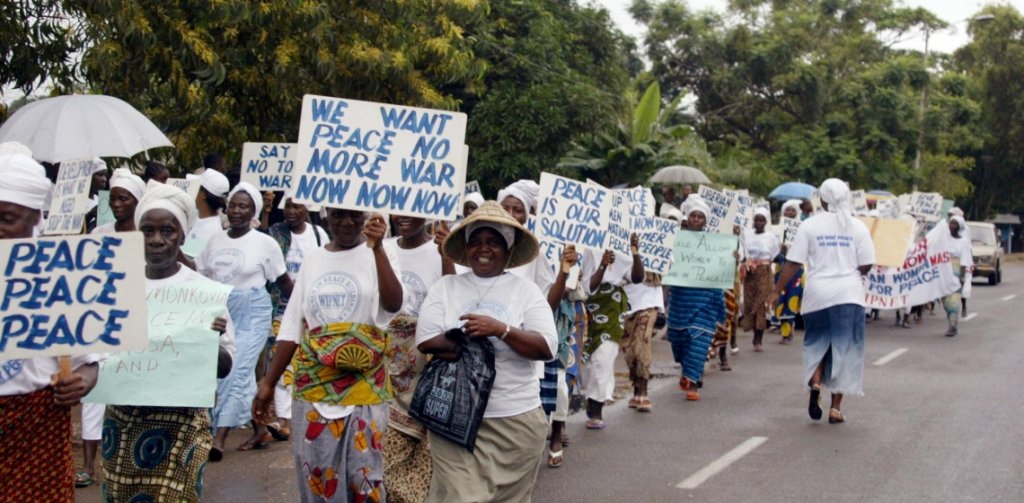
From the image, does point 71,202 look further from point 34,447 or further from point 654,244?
point 654,244

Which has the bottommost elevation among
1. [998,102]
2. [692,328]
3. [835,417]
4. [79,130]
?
[835,417]

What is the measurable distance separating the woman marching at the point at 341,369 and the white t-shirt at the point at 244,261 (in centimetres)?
286

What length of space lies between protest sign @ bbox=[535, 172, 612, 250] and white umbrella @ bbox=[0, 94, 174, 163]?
2.92m

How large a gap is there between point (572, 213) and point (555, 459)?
5.35 ft

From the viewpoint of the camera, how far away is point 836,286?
10055mm

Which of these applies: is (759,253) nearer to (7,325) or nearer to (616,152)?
(616,152)

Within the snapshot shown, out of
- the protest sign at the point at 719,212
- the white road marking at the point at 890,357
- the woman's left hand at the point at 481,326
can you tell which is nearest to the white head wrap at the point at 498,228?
the woman's left hand at the point at 481,326

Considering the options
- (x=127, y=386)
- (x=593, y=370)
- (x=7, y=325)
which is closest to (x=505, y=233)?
(x=127, y=386)

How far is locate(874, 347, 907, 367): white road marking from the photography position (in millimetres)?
14430

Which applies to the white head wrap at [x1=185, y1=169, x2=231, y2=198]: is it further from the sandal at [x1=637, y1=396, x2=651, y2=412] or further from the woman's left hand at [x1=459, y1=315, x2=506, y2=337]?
the woman's left hand at [x1=459, y1=315, x2=506, y2=337]

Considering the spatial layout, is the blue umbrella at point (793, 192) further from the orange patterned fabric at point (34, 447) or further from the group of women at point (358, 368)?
the orange patterned fabric at point (34, 447)

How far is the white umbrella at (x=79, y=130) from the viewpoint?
8.90 m

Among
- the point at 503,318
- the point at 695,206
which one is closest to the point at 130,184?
the point at 503,318

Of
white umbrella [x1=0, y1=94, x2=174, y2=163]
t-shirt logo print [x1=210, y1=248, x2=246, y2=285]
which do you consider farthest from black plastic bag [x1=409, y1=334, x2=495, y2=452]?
white umbrella [x1=0, y1=94, x2=174, y2=163]
